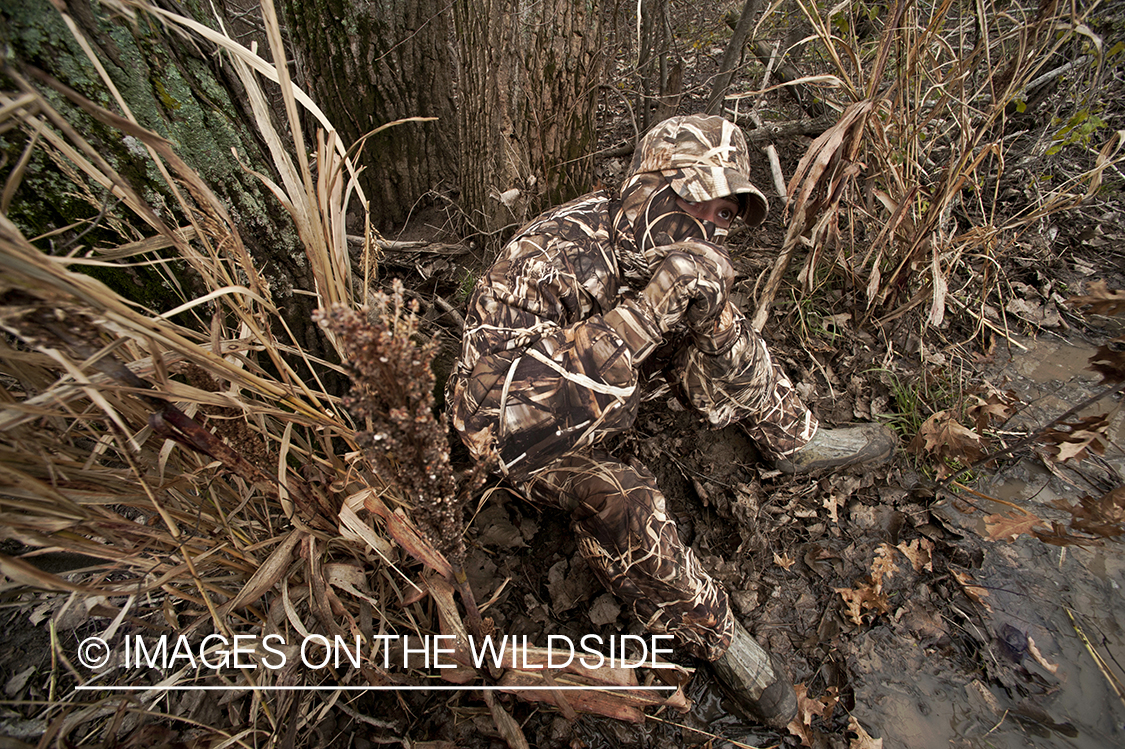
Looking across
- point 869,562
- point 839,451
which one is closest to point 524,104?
point 839,451

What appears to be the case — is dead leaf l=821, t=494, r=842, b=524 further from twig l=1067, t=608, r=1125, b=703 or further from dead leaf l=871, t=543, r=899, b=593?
twig l=1067, t=608, r=1125, b=703

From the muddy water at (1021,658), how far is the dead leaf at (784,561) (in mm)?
376

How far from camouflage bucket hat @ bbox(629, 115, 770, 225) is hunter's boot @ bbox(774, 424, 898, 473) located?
125 cm

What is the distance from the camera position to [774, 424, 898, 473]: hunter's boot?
8.33ft

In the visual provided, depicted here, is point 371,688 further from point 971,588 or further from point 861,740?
point 971,588

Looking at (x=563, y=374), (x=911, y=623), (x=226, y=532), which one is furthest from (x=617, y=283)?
(x=911, y=623)

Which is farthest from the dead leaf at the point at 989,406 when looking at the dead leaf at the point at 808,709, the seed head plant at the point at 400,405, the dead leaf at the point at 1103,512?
the seed head plant at the point at 400,405

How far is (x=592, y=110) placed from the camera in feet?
8.39

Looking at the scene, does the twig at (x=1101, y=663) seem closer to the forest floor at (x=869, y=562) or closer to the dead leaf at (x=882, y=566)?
the forest floor at (x=869, y=562)

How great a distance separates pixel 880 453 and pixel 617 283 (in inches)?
62.8

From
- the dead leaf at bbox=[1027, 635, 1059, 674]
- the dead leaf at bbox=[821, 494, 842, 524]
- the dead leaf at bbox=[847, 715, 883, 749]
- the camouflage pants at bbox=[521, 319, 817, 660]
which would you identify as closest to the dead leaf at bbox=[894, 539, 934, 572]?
the dead leaf at bbox=[821, 494, 842, 524]

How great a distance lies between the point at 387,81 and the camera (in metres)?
2.85

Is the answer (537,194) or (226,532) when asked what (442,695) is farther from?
(537,194)

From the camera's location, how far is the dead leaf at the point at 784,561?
2.32 metres
